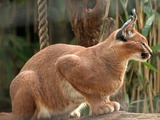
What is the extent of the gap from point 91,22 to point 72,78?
425mm

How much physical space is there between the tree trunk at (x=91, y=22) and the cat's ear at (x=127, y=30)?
414mm

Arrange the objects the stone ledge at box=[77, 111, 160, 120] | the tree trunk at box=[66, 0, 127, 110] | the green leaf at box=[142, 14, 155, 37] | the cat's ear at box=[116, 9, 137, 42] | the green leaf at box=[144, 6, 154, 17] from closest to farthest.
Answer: the cat's ear at box=[116, 9, 137, 42] → the stone ledge at box=[77, 111, 160, 120] → the tree trunk at box=[66, 0, 127, 110] → the green leaf at box=[142, 14, 155, 37] → the green leaf at box=[144, 6, 154, 17]

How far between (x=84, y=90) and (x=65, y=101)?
112 millimetres

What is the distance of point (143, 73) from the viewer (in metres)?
3.40

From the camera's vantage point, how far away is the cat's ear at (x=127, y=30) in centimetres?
215

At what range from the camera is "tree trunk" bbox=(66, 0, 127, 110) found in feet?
8.54

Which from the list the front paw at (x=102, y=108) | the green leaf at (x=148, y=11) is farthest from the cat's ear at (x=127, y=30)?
the green leaf at (x=148, y=11)

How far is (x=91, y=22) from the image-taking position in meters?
Result: 2.65

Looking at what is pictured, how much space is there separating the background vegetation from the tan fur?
68 centimetres

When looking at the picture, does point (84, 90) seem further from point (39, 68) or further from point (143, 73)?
point (143, 73)

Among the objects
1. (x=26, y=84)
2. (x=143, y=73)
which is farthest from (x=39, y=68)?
(x=143, y=73)

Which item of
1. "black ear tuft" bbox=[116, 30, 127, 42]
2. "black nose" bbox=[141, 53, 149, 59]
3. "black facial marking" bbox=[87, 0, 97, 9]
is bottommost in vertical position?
A: "black nose" bbox=[141, 53, 149, 59]

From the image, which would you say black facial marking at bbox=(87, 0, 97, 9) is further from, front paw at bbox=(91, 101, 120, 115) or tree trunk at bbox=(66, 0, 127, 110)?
front paw at bbox=(91, 101, 120, 115)

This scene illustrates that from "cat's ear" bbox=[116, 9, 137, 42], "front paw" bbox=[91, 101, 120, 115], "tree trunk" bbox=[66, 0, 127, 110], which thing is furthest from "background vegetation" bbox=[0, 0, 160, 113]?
"cat's ear" bbox=[116, 9, 137, 42]
